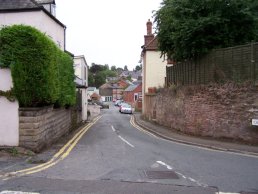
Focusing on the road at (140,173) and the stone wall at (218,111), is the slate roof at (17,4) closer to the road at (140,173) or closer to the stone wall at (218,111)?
the stone wall at (218,111)

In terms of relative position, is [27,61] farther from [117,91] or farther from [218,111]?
[117,91]

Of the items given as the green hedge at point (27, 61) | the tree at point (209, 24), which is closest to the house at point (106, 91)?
the tree at point (209, 24)

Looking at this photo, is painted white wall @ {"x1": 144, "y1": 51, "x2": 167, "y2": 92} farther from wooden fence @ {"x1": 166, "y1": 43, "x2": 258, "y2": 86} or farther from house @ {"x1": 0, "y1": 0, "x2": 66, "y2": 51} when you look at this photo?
house @ {"x1": 0, "y1": 0, "x2": 66, "y2": 51}

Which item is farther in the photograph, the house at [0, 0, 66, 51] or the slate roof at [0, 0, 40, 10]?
the slate roof at [0, 0, 40, 10]

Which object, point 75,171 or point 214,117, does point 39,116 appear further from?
point 214,117

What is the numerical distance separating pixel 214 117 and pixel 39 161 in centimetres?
1133

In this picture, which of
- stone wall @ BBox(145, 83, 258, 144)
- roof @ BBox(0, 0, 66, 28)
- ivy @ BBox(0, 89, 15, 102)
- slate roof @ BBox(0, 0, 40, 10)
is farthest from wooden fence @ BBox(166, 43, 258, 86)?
ivy @ BBox(0, 89, 15, 102)

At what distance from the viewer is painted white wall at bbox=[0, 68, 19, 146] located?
14484 millimetres

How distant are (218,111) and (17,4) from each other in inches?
530

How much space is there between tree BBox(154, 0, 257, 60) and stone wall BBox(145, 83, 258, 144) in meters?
2.56

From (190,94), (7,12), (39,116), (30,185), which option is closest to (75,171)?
(30,185)

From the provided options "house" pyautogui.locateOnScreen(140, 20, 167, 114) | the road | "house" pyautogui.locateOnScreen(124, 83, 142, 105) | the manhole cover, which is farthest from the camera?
"house" pyautogui.locateOnScreen(124, 83, 142, 105)

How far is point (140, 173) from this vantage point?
11.0 m

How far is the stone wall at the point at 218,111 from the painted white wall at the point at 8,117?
10.4m
